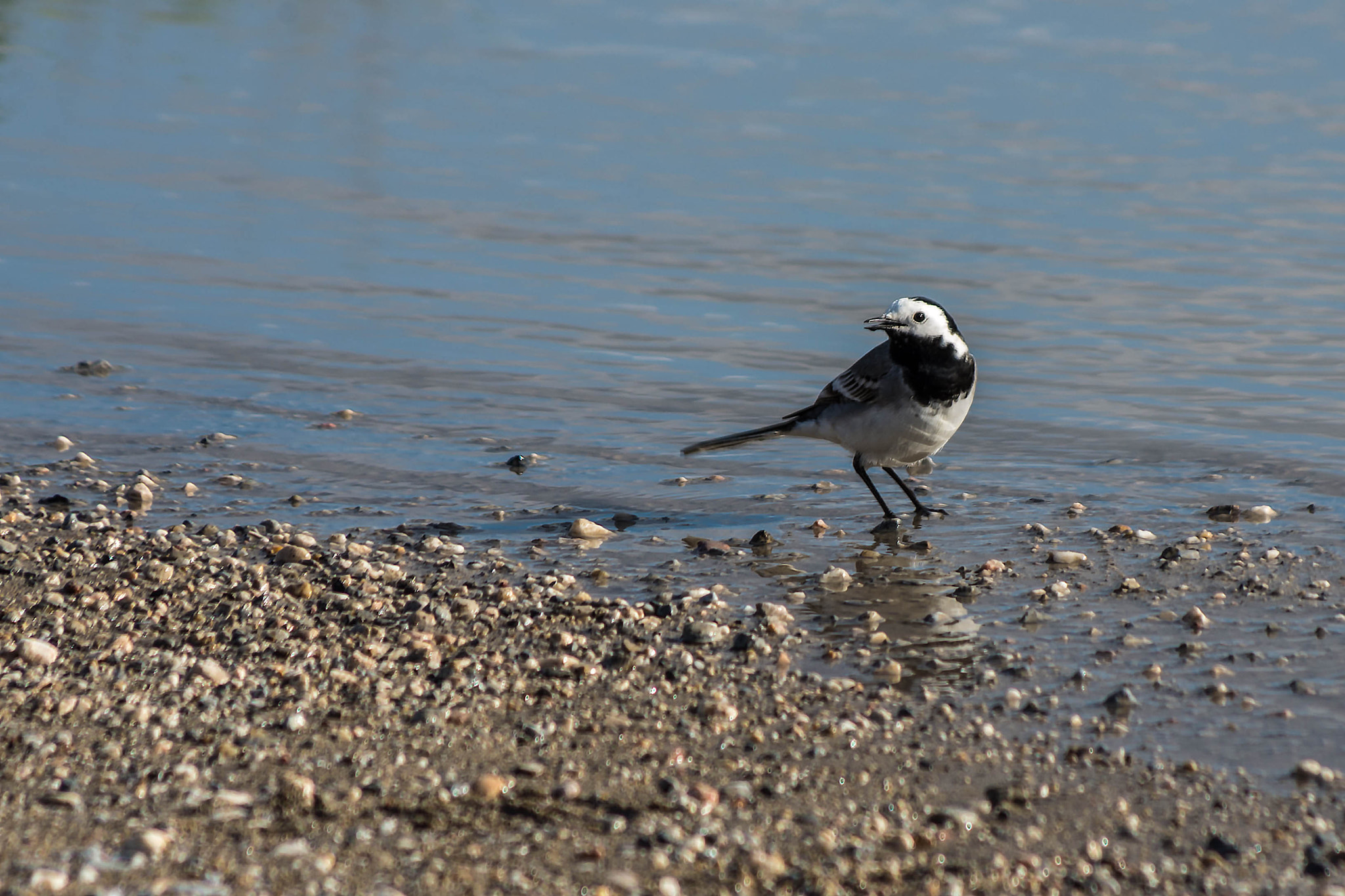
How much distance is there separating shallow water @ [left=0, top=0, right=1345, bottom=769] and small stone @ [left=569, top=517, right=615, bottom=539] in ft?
0.67

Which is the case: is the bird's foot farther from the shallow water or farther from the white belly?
the white belly

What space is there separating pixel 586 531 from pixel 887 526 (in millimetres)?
1994

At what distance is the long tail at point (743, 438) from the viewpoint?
11031 millimetres

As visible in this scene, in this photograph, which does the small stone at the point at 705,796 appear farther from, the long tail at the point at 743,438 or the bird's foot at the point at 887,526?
the long tail at the point at 743,438

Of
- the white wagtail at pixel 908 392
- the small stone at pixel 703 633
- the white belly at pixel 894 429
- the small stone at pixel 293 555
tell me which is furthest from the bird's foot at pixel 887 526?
the small stone at pixel 293 555

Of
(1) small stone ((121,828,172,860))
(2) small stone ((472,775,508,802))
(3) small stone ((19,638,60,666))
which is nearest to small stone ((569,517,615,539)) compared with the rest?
(3) small stone ((19,638,60,666))

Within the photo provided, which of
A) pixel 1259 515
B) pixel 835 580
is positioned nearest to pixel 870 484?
pixel 835 580

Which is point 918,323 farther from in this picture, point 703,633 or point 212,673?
point 212,673

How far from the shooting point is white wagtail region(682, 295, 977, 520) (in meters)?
10.1

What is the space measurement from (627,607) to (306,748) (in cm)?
218

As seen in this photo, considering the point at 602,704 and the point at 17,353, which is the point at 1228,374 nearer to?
the point at 602,704

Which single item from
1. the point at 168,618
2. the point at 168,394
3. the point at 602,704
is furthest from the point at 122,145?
the point at 602,704

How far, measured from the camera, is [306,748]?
5.93 m

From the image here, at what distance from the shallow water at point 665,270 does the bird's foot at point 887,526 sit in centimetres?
23
